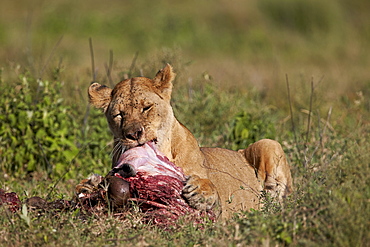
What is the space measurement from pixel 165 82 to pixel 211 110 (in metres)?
3.55

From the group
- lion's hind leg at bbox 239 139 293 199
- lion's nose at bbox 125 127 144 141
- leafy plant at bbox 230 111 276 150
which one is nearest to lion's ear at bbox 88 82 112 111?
lion's nose at bbox 125 127 144 141

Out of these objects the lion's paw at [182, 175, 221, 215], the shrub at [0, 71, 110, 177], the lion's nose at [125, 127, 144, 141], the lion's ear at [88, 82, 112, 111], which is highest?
the lion's ear at [88, 82, 112, 111]

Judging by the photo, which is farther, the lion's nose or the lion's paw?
the lion's nose

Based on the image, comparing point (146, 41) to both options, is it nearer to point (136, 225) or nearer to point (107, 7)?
point (107, 7)

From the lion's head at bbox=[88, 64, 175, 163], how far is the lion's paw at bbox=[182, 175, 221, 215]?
22.9 inches

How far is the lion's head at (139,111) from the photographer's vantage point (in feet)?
16.3

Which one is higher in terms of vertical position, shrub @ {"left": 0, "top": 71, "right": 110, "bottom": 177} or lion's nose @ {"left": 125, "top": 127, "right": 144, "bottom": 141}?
lion's nose @ {"left": 125, "top": 127, "right": 144, "bottom": 141}

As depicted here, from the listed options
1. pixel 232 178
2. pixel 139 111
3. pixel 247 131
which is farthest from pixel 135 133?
pixel 247 131

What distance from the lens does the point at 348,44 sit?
19.5 metres

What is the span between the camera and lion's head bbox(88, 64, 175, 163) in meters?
4.97

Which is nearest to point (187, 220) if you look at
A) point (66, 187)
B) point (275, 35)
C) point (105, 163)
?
point (66, 187)

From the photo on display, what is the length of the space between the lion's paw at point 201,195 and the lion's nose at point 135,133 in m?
0.56

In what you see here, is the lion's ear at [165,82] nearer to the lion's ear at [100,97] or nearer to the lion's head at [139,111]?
the lion's head at [139,111]

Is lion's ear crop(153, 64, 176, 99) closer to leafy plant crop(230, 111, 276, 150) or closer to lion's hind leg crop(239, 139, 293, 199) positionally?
lion's hind leg crop(239, 139, 293, 199)
